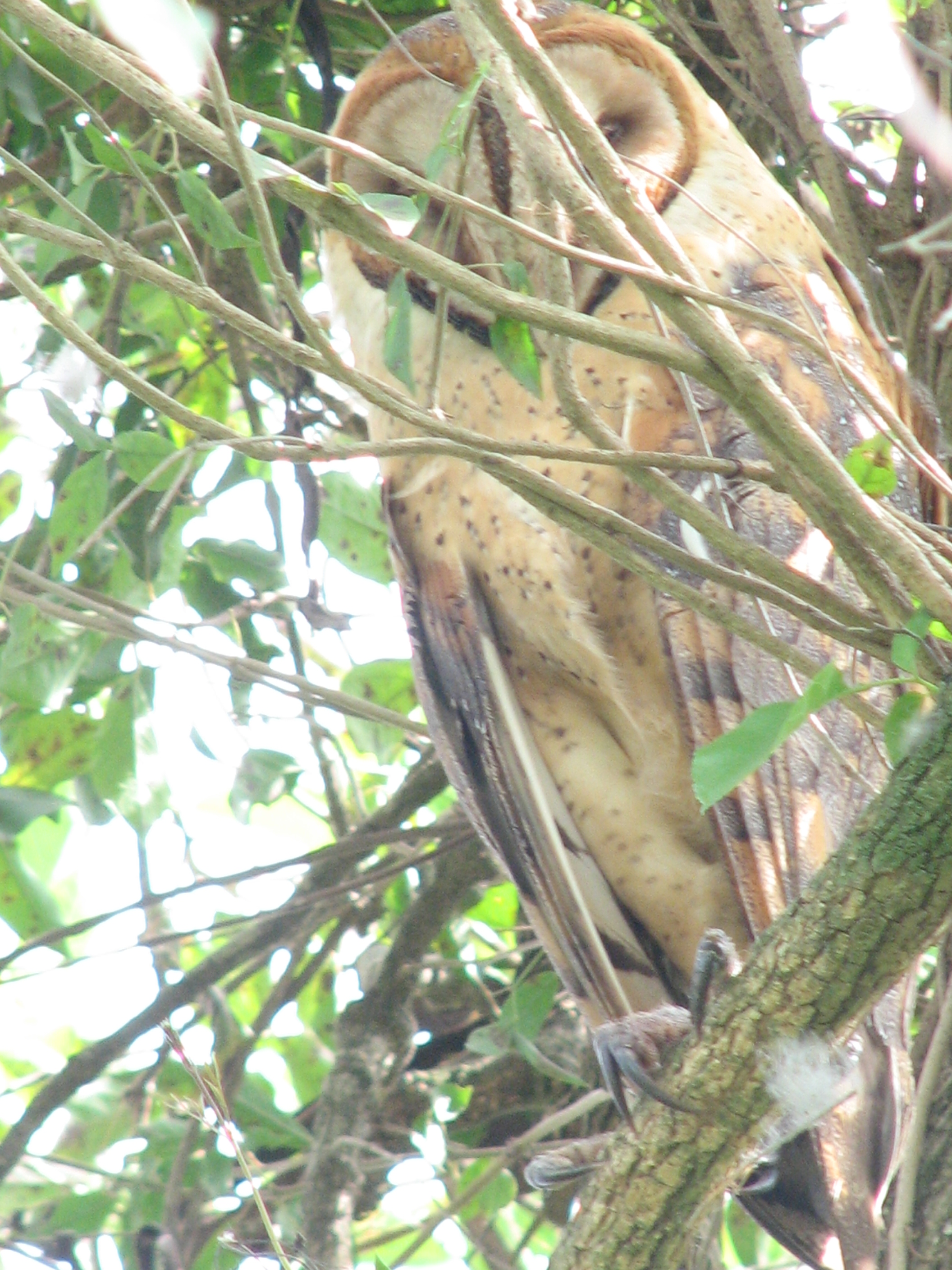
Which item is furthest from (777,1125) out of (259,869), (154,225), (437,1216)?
(154,225)

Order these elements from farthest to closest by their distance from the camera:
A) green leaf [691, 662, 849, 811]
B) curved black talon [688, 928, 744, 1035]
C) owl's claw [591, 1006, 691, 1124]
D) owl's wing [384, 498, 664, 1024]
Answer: owl's wing [384, 498, 664, 1024] → owl's claw [591, 1006, 691, 1124] → curved black talon [688, 928, 744, 1035] → green leaf [691, 662, 849, 811]

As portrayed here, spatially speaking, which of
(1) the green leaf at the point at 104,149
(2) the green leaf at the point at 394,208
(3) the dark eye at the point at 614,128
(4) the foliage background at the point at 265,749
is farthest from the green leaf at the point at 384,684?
(2) the green leaf at the point at 394,208

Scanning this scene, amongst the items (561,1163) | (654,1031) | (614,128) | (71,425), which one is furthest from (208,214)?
(561,1163)

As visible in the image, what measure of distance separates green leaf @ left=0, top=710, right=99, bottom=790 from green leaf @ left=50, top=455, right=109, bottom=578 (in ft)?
1.45

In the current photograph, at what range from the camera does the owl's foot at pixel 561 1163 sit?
1.50 metres

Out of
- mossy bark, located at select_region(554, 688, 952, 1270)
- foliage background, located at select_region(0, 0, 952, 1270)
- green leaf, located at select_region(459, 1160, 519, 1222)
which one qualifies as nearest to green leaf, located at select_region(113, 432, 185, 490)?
foliage background, located at select_region(0, 0, 952, 1270)

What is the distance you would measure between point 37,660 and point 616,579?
702 millimetres

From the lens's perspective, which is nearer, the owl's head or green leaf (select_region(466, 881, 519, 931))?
→ the owl's head

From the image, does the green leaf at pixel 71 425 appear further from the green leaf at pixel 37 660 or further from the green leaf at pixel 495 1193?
the green leaf at pixel 495 1193

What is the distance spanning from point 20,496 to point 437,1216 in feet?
4.23

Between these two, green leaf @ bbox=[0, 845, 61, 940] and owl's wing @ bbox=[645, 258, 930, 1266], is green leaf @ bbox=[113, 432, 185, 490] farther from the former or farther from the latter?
green leaf @ bbox=[0, 845, 61, 940]

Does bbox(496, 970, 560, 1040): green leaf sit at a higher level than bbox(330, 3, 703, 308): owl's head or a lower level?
lower

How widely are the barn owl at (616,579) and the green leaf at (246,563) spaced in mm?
188

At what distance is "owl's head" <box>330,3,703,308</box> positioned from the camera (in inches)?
63.1
